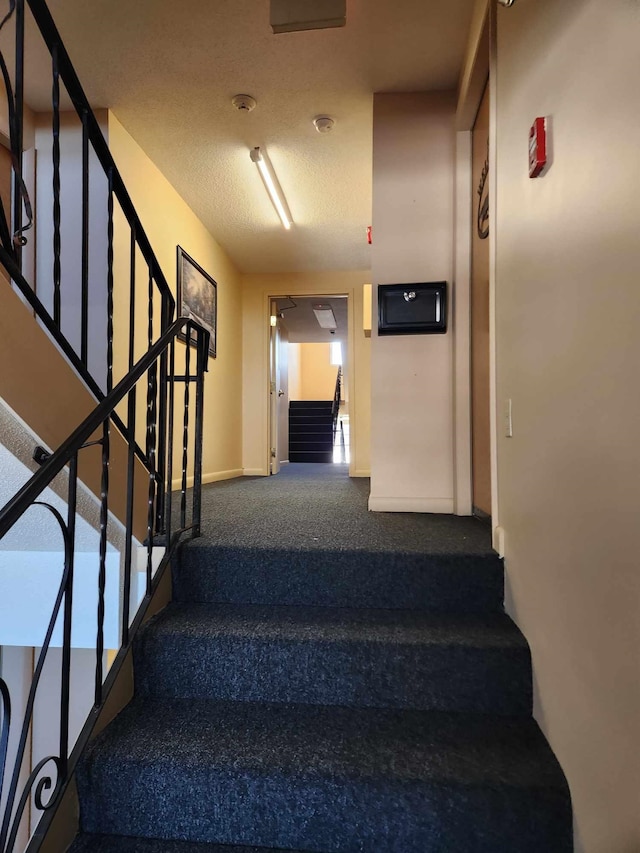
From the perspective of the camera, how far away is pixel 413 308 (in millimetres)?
2604

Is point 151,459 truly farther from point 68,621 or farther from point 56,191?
point 56,191

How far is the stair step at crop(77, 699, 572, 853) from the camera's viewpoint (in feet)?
3.64

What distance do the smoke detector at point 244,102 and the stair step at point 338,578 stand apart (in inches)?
95.4

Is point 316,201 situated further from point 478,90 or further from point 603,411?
point 603,411

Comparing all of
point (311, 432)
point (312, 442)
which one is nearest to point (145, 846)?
point (312, 442)

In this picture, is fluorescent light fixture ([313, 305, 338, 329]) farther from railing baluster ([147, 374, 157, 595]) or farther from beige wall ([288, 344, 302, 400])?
railing baluster ([147, 374, 157, 595])

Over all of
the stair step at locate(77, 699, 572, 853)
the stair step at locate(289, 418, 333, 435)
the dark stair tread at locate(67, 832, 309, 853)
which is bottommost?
the dark stair tread at locate(67, 832, 309, 853)

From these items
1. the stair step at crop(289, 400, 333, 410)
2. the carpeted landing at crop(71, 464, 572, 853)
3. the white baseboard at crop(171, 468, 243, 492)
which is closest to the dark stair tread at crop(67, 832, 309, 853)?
the carpeted landing at crop(71, 464, 572, 853)

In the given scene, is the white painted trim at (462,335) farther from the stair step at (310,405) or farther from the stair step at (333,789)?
the stair step at (310,405)

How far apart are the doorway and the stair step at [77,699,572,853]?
4.40 metres

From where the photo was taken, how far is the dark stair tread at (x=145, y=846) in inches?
44.8

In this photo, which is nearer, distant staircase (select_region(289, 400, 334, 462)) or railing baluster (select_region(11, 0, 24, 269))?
railing baluster (select_region(11, 0, 24, 269))

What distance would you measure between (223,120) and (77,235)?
1105 millimetres

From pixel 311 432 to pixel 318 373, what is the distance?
11.7ft
